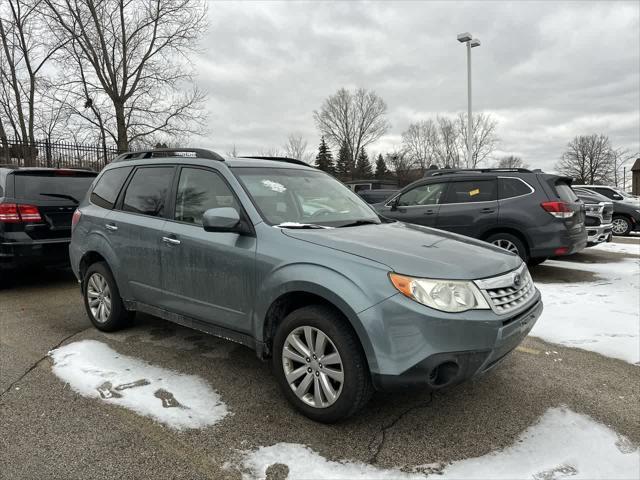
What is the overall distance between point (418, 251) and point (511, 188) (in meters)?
5.18

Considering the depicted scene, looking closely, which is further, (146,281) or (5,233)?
(5,233)

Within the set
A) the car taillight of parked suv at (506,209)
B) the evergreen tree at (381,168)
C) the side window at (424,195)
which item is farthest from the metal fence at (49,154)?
the evergreen tree at (381,168)

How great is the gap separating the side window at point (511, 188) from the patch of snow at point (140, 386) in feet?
18.9

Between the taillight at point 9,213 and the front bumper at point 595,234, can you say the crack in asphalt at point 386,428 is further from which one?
the front bumper at point 595,234

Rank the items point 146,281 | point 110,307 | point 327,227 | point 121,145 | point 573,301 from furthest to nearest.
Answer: point 121,145
point 573,301
point 110,307
point 146,281
point 327,227

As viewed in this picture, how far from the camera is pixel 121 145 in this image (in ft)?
65.9

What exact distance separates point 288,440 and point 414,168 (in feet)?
212

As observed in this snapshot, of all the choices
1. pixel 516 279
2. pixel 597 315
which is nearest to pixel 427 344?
pixel 516 279

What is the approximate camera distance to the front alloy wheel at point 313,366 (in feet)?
9.09

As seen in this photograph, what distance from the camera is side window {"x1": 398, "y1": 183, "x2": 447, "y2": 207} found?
26.7 feet

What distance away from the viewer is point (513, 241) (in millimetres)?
7133

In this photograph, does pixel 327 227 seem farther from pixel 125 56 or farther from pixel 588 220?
pixel 125 56

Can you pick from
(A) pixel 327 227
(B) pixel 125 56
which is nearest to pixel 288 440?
(A) pixel 327 227

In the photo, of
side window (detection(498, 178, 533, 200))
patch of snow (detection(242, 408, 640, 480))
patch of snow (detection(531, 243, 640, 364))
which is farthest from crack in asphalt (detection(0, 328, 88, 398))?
side window (detection(498, 178, 533, 200))
